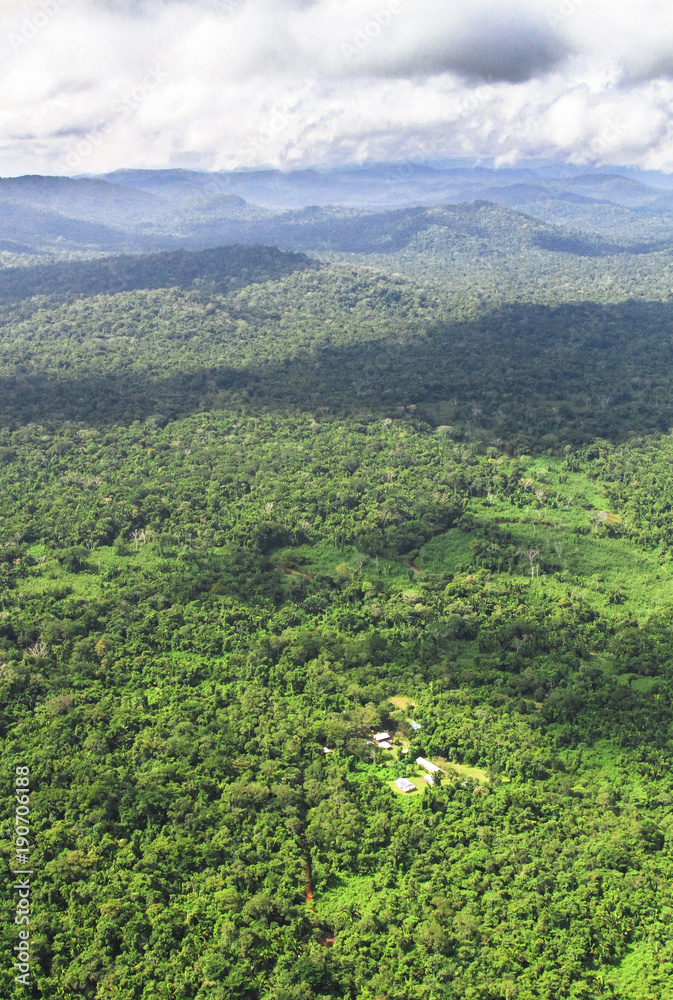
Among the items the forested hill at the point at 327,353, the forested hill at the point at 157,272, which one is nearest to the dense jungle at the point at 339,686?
the forested hill at the point at 327,353

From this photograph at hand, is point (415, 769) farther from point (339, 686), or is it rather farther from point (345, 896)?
point (345, 896)

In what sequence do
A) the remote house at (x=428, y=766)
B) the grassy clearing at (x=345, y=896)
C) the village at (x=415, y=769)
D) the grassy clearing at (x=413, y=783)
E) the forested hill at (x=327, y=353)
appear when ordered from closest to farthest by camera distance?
1. the grassy clearing at (x=345, y=896)
2. the grassy clearing at (x=413, y=783)
3. the village at (x=415, y=769)
4. the remote house at (x=428, y=766)
5. the forested hill at (x=327, y=353)

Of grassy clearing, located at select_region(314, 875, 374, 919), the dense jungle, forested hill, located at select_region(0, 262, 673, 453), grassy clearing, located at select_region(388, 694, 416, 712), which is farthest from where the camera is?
forested hill, located at select_region(0, 262, 673, 453)

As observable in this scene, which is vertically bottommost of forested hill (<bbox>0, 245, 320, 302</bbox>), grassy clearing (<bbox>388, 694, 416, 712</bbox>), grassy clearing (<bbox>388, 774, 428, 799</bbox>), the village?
grassy clearing (<bbox>388, 774, 428, 799</bbox>)

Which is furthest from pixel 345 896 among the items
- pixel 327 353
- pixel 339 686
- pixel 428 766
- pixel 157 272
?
pixel 157 272

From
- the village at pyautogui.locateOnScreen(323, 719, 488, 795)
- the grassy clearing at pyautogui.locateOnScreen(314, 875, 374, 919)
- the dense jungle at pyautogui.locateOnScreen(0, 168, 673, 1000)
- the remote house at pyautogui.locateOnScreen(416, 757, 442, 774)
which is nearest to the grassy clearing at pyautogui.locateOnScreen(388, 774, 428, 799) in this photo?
the village at pyautogui.locateOnScreen(323, 719, 488, 795)

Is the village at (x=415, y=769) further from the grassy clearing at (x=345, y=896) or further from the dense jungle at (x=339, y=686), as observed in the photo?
the grassy clearing at (x=345, y=896)

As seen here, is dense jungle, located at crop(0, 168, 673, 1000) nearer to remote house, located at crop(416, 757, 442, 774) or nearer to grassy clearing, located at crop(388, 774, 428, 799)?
grassy clearing, located at crop(388, 774, 428, 799)

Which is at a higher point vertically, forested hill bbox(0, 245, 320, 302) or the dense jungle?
forested hill bbox(0, 245, 320, 302)

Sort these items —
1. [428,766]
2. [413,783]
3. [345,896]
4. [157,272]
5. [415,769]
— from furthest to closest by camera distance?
[157,272] < [415,769] < [428,766] < [413,783] < [345,896]

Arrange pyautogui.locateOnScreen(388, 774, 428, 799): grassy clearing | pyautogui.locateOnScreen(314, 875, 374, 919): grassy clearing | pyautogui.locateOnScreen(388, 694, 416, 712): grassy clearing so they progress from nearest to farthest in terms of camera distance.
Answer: pyautogui.locateOnScreen(314, 875, 374, 919): grassy clearing, pyautogui.locateOnScreen(388, 774, 428, 799): grassy clearing, pyautogui.locateOnScreen(388, 694, 416, 712): grassy clearing

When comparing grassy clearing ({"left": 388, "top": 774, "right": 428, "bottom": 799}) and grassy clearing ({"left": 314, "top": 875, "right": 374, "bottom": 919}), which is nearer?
grassy clearing ({"left": 314, "top": 875, "right": 374, "bottom": 919})

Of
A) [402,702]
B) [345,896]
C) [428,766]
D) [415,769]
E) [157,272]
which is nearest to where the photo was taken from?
[345,896]

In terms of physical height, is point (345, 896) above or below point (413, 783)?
below
